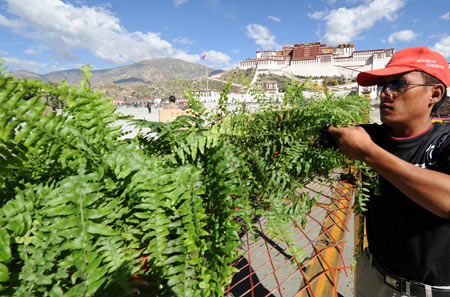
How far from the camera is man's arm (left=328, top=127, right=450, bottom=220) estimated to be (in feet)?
3.19

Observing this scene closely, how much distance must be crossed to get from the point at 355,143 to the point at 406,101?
0.46 meters

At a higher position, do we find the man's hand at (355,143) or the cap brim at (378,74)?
the cap brim at (378,74)

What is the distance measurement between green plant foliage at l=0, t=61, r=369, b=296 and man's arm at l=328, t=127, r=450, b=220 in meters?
0.39

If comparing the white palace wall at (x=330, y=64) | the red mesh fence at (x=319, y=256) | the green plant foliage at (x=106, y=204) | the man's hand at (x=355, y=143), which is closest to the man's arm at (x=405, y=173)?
the man's hand at (x=355, y=143)

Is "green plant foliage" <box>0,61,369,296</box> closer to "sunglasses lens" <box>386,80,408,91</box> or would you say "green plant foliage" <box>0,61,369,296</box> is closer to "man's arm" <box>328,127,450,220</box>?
"man's arm" <box>328,127,450,220</box>

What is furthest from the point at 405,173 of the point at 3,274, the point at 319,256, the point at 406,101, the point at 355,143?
the point at 3,274

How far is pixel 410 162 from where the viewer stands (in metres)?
1.37

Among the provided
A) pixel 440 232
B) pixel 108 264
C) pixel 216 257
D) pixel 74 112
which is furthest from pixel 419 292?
pixel 74 112

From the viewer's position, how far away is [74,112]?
813 millimetres

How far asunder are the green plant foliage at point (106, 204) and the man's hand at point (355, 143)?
366 millimetres

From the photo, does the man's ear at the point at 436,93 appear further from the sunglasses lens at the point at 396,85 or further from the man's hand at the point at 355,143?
the man's hand at the point at 355,143

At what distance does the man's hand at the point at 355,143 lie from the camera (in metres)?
1.07

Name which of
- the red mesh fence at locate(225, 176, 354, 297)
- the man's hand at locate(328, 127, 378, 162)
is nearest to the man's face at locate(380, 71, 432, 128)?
the man's hand at locate(328, 127, 378, 162)

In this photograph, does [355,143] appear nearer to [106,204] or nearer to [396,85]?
[396,85]
